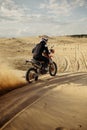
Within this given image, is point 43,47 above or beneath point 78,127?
above

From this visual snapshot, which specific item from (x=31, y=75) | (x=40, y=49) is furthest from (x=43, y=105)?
(x=40, y=49)

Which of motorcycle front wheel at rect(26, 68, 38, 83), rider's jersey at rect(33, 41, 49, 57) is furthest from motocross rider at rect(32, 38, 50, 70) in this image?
motorcycle front wheel at rect(26, 68, 38, 83)

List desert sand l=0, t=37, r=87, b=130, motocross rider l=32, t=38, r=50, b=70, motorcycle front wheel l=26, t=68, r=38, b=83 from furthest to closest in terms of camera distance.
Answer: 1. motocross rider l=32, t=38, r=50, b=70
2. motorcycle front wheel l=26, t=68, r=38, b=83
3. desert sand l=0, t=37, r=87, b=130

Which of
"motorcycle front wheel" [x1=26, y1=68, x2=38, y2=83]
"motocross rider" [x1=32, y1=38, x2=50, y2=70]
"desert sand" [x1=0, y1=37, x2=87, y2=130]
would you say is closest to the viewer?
"desert sand" [x1=0, y1=37, x2=87, y2=130]

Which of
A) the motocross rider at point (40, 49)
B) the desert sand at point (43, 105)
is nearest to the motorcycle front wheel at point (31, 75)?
the desert sand at point (43, 105)

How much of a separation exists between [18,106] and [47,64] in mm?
5621

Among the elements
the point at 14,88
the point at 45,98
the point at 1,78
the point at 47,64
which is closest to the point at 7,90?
the point at 14,88

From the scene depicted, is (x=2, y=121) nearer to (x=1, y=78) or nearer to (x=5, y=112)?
(x=5, y=112)

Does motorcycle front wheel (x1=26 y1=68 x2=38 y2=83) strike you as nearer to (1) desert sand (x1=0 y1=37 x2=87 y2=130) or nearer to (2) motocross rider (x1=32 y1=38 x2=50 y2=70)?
(1) desert sand (x1=0 y1=37 x2=87 y2=130)

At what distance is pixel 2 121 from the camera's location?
5.99 metres

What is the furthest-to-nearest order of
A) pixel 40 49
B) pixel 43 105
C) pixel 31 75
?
pixel 40 49
pixel 31 75
pixel 43 105

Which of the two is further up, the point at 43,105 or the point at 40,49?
the point at 40,49

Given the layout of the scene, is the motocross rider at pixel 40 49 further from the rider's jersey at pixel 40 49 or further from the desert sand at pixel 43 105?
the desert sand at pixel 43 105

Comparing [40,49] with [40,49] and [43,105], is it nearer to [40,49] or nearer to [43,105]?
[40,49]
